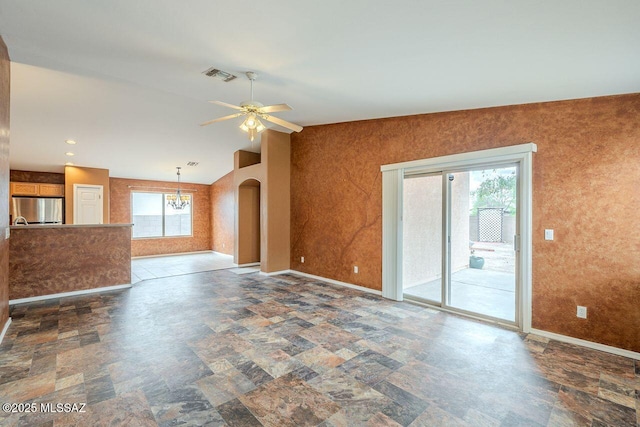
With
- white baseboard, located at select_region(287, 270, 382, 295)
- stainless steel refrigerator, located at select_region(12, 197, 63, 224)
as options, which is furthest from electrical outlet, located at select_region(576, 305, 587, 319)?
Result: stainless steel refrigerator, located at select_region(12, 197, 63, 224)

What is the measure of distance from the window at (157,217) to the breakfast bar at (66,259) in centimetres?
435

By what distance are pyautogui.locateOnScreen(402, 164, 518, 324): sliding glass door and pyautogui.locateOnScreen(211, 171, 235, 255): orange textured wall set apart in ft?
20.7

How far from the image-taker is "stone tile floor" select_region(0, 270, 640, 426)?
77.6 inches

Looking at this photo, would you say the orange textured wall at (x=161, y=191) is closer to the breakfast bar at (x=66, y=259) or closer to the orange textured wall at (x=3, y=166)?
the breakfast bar at (x=66, y=259)

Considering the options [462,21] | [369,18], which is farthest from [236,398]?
[462,21]

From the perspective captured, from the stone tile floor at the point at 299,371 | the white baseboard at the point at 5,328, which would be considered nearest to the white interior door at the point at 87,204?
the stone tile floor at the point at 299,371

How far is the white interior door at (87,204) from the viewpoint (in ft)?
25.1

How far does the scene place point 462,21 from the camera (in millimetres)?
2021

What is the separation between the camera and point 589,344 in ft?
9.76

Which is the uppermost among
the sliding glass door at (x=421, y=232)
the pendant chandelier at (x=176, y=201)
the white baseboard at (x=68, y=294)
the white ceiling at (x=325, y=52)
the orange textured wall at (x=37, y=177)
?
the white ceiling at (x=325, y=52)

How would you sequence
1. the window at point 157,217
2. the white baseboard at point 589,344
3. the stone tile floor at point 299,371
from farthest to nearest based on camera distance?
the window at point 157,217 → the white baseboard at point 589,344 → the stone tile floor at point 299,371

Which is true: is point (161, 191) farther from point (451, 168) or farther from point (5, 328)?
point (451, 168)

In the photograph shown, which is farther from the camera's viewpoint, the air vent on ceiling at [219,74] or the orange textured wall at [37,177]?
the orange textured wall at [37,177]

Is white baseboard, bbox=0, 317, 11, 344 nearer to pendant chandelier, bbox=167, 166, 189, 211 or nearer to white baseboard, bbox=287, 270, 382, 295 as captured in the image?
white baseboard, bbox=287, 270, 382, 295
